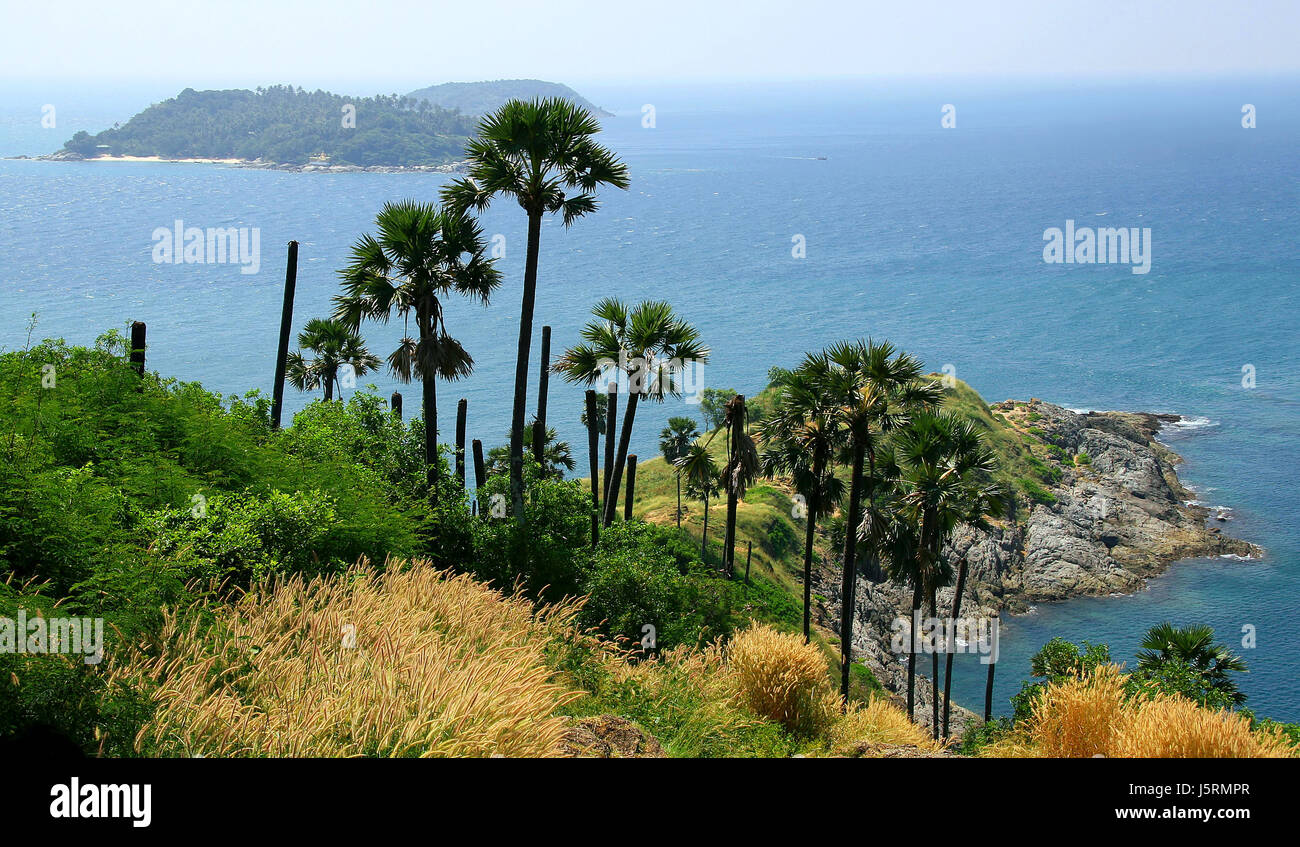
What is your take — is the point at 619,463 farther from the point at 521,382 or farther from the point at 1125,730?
the point at 1125,730

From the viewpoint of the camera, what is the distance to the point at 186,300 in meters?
132

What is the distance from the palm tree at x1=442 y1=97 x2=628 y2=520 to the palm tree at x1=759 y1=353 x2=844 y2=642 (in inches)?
287

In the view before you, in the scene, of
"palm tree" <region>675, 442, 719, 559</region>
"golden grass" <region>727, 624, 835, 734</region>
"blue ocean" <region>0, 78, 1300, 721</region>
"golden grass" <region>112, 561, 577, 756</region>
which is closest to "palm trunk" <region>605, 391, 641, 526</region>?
"palm tree" <region>675, 442, 719, 559</region>

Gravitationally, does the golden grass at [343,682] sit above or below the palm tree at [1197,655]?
above

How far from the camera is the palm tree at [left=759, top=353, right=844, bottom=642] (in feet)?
87.5

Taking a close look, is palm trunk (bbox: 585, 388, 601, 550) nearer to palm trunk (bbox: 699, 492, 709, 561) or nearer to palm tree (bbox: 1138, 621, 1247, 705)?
palm tree (bbox: 1138, 621, 1247, 705)

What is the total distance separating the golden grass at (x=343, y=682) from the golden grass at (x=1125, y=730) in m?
5.69

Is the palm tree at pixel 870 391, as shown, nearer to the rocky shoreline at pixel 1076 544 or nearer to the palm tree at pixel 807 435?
the palm tree at pixel 807 435

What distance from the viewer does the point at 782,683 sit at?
15625mm

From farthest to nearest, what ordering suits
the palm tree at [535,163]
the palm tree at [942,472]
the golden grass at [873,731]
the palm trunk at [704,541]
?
the palm trunk at [704,541] < the palm tree at [942,472] < the palm tree at [535,163] < the golden grass at [873,731]

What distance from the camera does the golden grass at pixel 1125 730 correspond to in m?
9.23

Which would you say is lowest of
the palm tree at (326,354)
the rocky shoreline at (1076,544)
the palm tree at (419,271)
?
the rocky shoreline at (1076,544)

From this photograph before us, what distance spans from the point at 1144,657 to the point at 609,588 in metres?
15.7

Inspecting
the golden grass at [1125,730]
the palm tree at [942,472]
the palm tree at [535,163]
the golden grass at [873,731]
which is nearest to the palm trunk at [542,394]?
the palm tree at [535,163]
